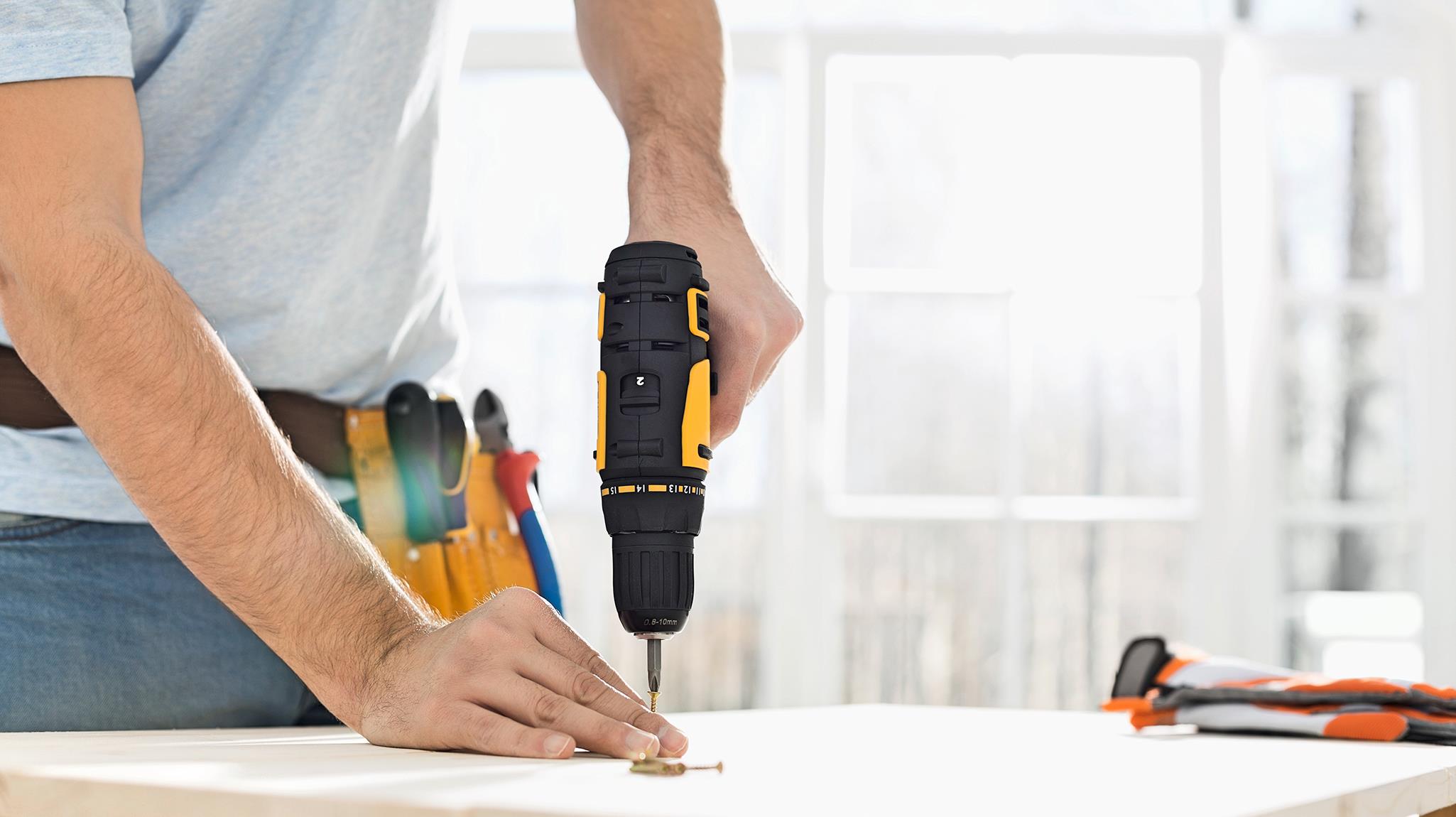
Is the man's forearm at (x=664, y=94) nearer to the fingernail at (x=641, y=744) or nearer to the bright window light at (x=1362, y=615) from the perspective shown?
the fingernail at (x=641, y=744)

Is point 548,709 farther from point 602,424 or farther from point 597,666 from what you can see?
point 602,424

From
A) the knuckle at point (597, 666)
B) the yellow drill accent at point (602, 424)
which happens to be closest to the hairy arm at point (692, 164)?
the yellow drill accent at point (602, 424)

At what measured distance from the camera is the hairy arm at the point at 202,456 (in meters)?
0.73

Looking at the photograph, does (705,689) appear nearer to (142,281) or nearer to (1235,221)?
(1235,221)

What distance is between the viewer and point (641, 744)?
664 millimetres

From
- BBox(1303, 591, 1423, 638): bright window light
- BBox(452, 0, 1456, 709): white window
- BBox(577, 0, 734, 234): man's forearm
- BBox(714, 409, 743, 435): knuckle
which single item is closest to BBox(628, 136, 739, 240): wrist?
BBox(577, 0, 734, 234): man's forearm

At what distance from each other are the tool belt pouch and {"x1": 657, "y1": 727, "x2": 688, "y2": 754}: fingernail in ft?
1.74

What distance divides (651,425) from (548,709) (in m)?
0.20

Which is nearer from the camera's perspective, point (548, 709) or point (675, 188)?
point (548, 709)

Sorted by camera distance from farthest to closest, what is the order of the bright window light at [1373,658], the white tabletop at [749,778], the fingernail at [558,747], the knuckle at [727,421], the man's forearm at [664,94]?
1. the bright window light at [1373,658]
2. the man's forearm at [664,94]
3. the knuckle at [727,421]
4. the fingernail at [558,747]
5. the white tabletop at [749,778]

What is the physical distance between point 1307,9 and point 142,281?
11.1 ft

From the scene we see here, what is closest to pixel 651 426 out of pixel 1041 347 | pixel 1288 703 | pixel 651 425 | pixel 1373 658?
pixel 651 425

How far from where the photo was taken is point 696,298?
83cm

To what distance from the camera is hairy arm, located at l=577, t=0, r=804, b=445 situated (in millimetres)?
913
